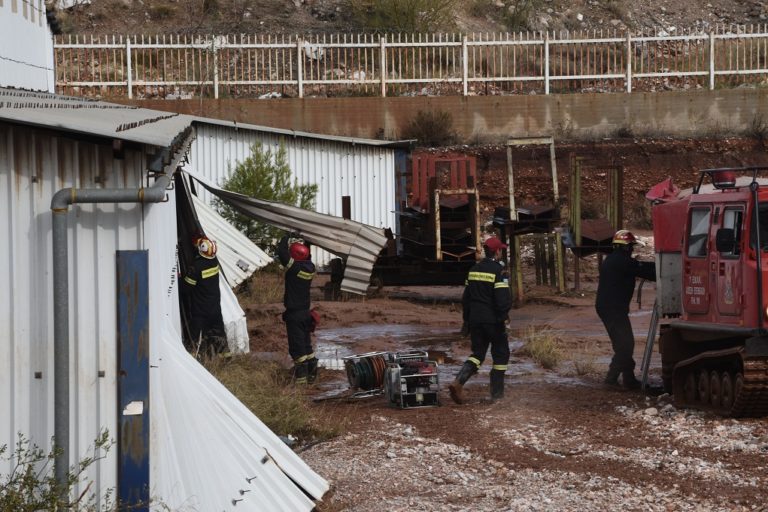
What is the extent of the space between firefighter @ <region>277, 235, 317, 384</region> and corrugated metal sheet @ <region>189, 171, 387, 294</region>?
2.02 m

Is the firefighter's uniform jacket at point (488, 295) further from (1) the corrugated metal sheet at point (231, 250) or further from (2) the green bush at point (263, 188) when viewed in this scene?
(2) the green bush at point (263, 188)

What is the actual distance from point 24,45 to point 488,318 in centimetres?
1078

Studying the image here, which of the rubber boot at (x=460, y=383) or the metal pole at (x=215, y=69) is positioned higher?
the metal pole at (x=215, y=69)

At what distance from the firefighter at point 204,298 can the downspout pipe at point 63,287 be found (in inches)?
248

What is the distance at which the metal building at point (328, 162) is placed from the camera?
25828mm

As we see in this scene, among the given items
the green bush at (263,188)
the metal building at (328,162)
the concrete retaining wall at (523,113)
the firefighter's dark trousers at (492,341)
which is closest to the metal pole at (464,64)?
the concrete retaining wall at (523,113)

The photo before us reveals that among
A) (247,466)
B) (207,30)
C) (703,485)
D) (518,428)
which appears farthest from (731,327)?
(207,30)

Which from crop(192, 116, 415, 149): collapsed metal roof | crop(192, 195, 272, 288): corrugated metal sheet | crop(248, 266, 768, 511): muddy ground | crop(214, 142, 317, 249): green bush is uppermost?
crop(192, 116, 415, 149): collapsed metal roof

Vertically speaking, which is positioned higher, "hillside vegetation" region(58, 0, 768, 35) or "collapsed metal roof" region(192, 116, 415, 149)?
"hillside vegetation" region(58, 0, 768, 35)

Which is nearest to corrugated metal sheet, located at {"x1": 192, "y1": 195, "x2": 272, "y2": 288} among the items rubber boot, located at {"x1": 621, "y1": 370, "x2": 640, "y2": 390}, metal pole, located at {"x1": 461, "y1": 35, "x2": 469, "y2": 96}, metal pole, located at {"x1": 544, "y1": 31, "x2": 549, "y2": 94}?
rubber boot, located at {"x1": 621, "y1": 370, "x2": 640, "y2": 390}

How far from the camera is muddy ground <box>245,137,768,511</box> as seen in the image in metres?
8.64

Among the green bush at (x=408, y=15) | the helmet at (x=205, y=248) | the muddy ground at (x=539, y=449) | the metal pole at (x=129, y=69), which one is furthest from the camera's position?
the green bush at (x=408, y=15)

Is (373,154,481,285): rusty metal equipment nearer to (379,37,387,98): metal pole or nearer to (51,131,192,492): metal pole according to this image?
(379,37,387,98): metal pole

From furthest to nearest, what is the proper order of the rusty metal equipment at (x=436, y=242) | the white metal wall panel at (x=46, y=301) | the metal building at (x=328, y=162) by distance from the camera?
the metal building at (x=328, y=162)
the rusty metal equipment at (x=436, y=242)
the white metal wall panel at (x=46, y=301)
